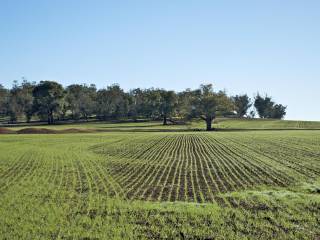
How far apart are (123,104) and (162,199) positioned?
404 ft

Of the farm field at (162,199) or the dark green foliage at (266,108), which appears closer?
the farm field at (162,199)

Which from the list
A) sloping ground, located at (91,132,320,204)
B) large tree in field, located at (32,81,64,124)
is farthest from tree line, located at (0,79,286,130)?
sloping ground, located at (91,132,320,204)

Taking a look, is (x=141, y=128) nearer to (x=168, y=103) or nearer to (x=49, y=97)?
(x=168, y=103)

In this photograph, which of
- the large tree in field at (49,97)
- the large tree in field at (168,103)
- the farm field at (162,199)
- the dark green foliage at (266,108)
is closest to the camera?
the farm field at (162,199)

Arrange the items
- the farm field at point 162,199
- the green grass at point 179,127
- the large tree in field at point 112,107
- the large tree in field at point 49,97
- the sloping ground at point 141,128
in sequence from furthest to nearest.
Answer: the large tree in field at point 112,107 → the large tree in field at point 49,97 → the green grass at point 179,127 → the sloping ground at point 141,128 → the farm field at point 162,199

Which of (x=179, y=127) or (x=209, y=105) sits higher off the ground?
(x=209, y=105)

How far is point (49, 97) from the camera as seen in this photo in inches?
4781

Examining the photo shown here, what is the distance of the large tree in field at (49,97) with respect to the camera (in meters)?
121

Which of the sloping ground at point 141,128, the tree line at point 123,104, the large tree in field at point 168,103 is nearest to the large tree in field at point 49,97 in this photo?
the tree line at point 123,104

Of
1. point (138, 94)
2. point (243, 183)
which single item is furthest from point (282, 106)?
point (243, 183)

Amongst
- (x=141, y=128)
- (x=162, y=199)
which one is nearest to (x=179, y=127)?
(x=141, y=128)

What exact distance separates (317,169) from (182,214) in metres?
13.9

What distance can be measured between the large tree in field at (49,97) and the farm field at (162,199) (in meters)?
96.8

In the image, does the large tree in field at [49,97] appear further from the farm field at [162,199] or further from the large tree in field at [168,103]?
the farm field at [162,199]
